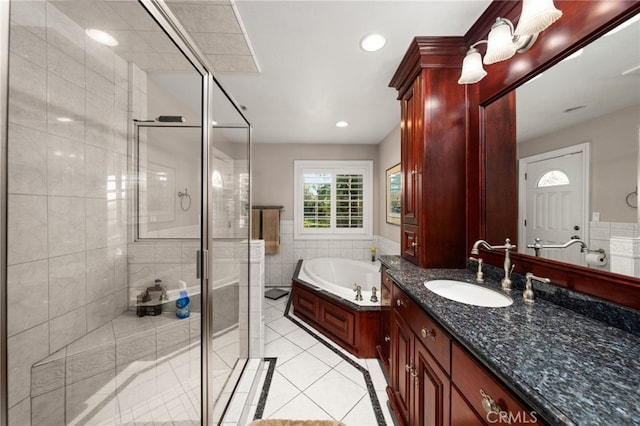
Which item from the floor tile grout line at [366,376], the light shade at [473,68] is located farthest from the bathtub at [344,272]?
the light shade at [473,68]

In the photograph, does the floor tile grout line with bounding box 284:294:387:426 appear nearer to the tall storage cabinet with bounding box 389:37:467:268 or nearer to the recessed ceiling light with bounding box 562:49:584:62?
the tall storage cabinet with bounding box 389:37:467:268

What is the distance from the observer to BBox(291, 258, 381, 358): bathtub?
78.9 inches

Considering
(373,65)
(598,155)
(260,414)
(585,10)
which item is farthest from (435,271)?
(373,65)

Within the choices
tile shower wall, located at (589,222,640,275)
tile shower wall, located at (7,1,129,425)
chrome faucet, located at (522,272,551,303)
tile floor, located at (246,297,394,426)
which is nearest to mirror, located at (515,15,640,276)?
tile shower wall, located at (589,222,640,275)

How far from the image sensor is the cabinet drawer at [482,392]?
0.53m

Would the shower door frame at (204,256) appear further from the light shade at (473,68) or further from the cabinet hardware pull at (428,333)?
the light shade at (473,68)

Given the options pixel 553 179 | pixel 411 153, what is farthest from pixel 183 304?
pixel 553 179

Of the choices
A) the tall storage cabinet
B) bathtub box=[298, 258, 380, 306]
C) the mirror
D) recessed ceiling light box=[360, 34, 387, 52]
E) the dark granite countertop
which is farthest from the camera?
bathtub box=[298, 258, 380, 306]

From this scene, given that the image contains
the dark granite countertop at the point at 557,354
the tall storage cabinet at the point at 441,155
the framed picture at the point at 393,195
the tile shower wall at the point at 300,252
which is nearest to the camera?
the dark granite countertop at the point at 557,354

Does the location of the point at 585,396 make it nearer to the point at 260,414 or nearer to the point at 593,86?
the point at 593,86

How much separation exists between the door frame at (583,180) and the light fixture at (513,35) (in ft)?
1.65

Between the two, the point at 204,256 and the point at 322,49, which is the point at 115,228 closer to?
the point at 204,256

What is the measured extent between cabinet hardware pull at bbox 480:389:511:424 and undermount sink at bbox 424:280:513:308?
545 millimetres

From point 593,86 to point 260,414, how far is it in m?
2.41
